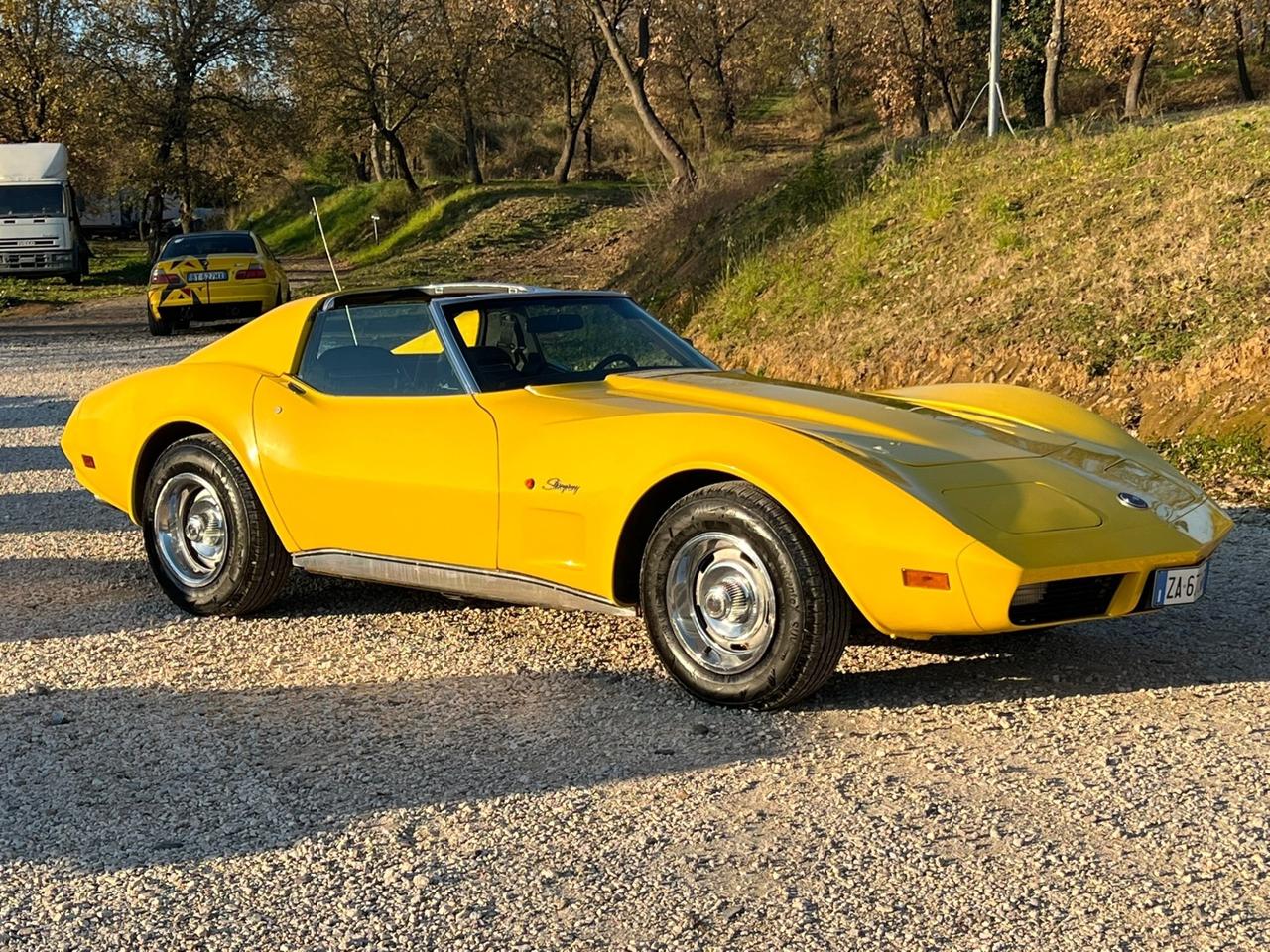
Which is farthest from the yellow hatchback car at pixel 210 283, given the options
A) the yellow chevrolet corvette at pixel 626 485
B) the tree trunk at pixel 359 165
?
the tree trunk at pixel 359 165

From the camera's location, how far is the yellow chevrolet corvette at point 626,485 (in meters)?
4.01

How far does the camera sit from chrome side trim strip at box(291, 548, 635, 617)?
4.64 meters

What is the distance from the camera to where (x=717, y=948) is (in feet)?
9.24

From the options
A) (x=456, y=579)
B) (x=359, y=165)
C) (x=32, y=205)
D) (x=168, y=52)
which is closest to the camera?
(x=456, y=579)

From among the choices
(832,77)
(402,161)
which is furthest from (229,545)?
(832,77)

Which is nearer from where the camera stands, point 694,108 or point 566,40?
point 566,40

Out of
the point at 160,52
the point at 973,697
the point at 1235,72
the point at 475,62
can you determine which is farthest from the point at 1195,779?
the point at 1235,72

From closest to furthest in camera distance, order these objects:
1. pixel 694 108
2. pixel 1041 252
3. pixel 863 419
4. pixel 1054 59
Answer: pixel 863 419, pixel 1041 252, pixel 1054 59, pixel 694 108

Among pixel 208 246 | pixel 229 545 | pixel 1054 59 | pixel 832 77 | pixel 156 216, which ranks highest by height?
pixel 832 77

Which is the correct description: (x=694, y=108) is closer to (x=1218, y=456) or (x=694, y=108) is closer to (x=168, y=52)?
(x=168, y=52)

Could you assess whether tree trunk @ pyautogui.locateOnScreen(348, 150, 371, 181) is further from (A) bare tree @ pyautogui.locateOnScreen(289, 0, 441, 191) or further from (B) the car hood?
(B) the car hood

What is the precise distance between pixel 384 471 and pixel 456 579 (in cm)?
50

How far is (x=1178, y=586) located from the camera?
4.18 m

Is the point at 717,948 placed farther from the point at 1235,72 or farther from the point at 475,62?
the point at 1235,72
